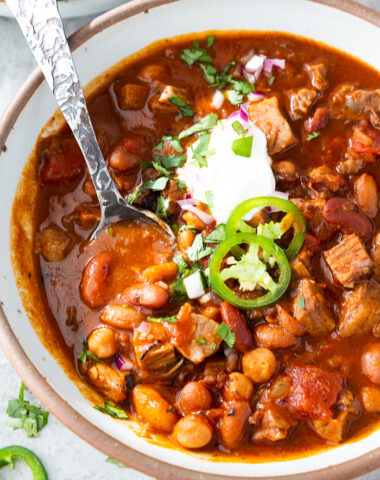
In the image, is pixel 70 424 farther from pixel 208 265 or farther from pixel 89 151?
pixel 89 151

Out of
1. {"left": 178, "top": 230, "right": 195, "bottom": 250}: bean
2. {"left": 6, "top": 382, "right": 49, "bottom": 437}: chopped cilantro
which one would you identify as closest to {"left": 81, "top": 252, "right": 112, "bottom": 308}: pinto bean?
{"left": 178, "top": 230, "right": 195, "bottom": 250}: bean

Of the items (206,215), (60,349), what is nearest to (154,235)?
(206,215)

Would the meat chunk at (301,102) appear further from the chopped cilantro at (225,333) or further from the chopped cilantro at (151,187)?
the chopped cilantro at (225,333)

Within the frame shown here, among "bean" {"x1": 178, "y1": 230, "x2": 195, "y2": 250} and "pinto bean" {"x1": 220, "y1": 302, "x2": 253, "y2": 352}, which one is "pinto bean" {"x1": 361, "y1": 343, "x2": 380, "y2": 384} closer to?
"pinto bean" {"x1": 220, "y1": 302, "x2": 253, "y2": 352}

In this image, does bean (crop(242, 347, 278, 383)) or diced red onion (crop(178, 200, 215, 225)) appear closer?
bean (crop(242, 347, 278, 383))

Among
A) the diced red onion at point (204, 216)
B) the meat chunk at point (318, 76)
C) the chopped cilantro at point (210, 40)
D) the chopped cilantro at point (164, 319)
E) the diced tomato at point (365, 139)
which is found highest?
the chopped cilantro at point (210, 40)

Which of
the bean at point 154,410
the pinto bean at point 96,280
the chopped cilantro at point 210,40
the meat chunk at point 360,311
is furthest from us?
the chopped cilantro at point 210,40

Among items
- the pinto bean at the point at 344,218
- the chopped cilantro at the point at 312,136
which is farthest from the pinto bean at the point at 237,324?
the chopped cilantro at the point at 312,136
